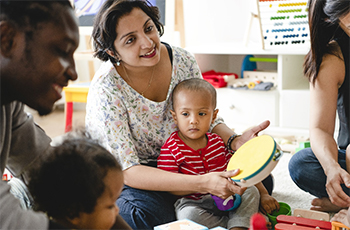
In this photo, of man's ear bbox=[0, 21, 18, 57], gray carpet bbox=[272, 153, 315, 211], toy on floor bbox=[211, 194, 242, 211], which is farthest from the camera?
gray carpet bbox=[272, 153, 315, 211]

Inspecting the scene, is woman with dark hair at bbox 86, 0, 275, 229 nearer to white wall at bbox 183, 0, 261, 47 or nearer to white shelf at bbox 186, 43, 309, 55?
white shelf at bbox 186, 43, 309, 55

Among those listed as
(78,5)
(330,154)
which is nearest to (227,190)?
(330,154)

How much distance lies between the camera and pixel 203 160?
1.37 meters

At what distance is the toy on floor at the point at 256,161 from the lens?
3.36 ft

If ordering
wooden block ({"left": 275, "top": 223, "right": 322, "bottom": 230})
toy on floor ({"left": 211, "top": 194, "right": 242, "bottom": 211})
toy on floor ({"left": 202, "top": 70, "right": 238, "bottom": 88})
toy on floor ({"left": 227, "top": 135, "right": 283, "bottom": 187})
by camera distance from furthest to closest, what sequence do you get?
1. toy on floor ({"left": 202, "top": 70, "right": 238, "bottom": 88})
2. toy on floor ({"left": 211, "top": 194, "right": 242, "bottom": 211})
3. wooden block ({"left": 275, "top": 223, "right": 322, "bottom": 230})
4. toy on floor ({"left": 227, "top": 135, "right": 283, "bottom": 187})

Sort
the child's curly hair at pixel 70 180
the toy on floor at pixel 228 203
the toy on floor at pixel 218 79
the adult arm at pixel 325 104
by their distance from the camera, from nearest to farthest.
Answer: the child's curly hair at pixel 70 180, the toy on floor at pixel 228 203, the adult arm at pixel 325 104, the toy on floor at pixel 218 79

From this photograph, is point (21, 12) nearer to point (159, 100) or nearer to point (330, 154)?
point (159, 100)

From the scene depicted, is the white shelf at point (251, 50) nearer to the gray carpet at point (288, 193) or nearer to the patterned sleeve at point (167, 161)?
the gray carpet at point (288, 193)

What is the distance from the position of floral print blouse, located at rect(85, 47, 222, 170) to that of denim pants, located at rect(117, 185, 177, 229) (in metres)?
0.10

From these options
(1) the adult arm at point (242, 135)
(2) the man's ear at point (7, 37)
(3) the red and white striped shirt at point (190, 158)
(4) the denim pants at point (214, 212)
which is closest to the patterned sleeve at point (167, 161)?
(3) the red and white striped shirt at point (190, 158)

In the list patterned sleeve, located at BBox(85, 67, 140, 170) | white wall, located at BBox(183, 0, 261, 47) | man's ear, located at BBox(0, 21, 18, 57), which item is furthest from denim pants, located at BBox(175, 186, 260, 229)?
white wall, located at BBox(183, 0, 261, 47)

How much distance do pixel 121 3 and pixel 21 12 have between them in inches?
25.6

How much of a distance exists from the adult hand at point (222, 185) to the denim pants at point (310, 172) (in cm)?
40

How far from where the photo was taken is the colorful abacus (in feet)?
7.79
